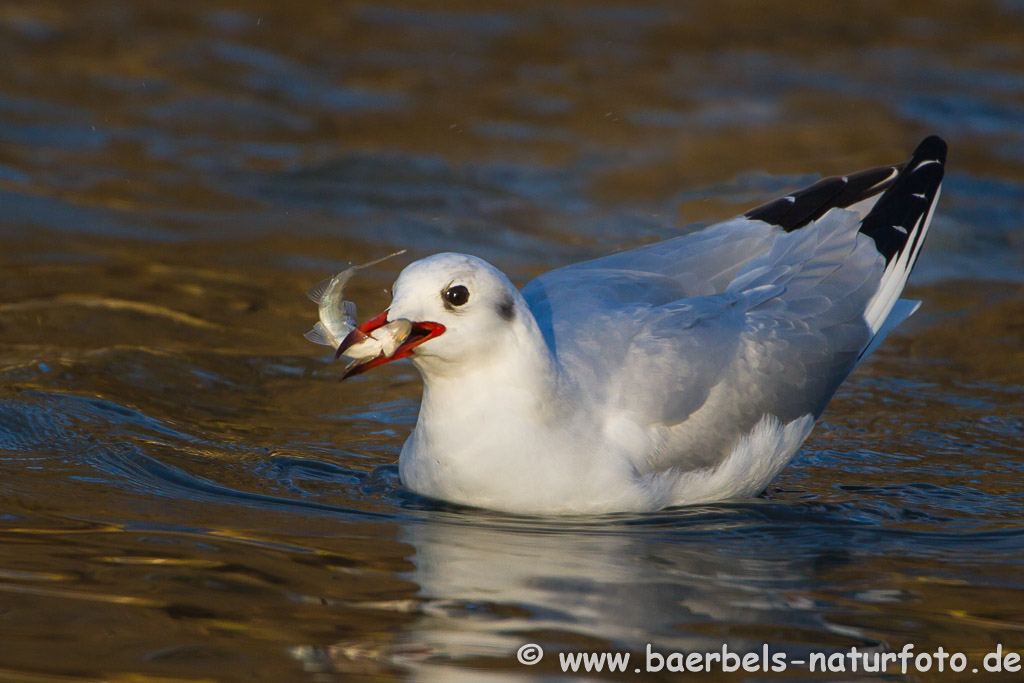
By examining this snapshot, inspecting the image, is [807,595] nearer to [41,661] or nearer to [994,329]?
[41,661]

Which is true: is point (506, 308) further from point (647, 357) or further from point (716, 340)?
point (716, 340)

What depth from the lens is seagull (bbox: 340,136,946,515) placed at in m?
4.95

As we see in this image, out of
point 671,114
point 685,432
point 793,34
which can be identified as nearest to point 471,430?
point 685,432

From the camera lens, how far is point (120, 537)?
466cm

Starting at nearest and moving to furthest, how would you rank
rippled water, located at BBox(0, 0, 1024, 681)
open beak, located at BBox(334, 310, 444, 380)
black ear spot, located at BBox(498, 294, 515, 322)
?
rippled water, located at BBox(0, 0, 1024, 681) < open beak, located at BBox(334, 310, 444, 380) < black ear spot, located at BBox(498, 294, 515, 322)

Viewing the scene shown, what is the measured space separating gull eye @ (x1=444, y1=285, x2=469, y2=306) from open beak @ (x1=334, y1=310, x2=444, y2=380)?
0.09 metres

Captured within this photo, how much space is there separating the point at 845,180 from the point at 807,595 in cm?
277

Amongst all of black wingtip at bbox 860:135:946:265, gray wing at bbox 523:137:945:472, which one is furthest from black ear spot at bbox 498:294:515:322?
black wingtip at bbox 860:135:946:265

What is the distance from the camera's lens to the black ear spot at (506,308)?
488 centimetres

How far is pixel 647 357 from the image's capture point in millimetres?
5293

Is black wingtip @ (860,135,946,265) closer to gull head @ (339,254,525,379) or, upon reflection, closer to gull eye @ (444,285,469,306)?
gull head @ (339,254,525,379)

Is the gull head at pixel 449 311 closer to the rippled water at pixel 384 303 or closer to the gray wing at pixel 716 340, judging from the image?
the gray wing at pixel 716 340

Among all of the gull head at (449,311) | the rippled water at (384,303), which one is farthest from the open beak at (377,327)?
the rippled water at (384,303)

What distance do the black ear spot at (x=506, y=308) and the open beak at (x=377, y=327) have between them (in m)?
0.24
